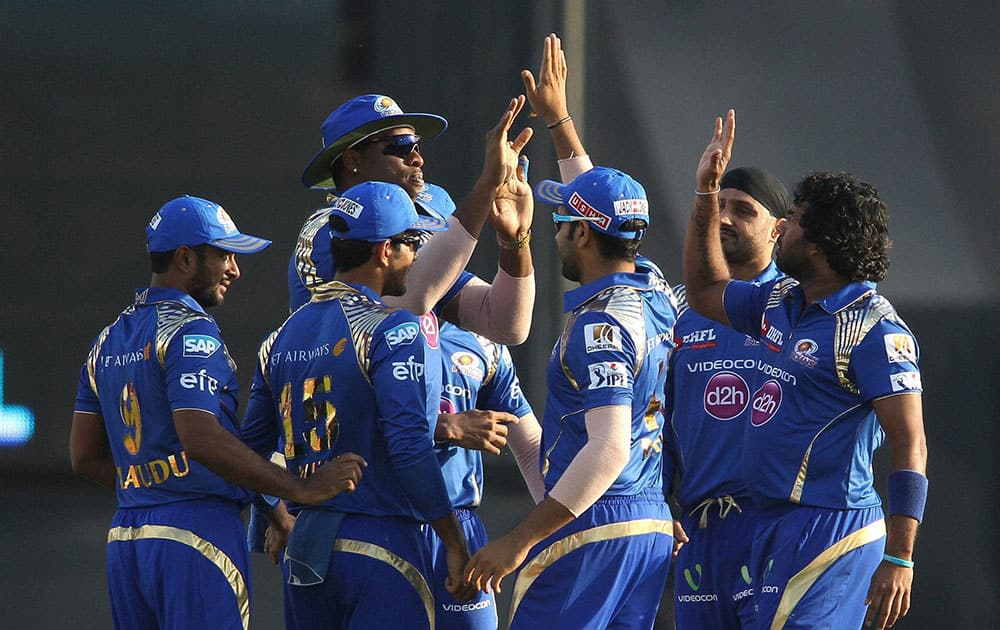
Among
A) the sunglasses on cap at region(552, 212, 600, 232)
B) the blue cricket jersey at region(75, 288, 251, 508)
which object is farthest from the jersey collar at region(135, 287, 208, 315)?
the sunglasses on cap at region(552, 212, 600, 232)

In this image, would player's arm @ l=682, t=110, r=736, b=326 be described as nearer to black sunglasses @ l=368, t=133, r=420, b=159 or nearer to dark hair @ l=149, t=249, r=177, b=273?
black sunglasses @ l=368, t=133, r=420, b=159

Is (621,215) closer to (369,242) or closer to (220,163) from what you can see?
(369,242)

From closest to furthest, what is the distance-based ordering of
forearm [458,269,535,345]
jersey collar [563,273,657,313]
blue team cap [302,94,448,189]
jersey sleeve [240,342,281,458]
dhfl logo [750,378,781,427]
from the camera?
1. jersey collar [563,273,657,313]
2. jersey sleeve [240,342,281,458]
3. dhfl logo [750,378,781,427]
4. forearm [458,269,535,345]
5. blue team cap [302,94,448,189]

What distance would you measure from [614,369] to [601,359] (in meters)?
0.04

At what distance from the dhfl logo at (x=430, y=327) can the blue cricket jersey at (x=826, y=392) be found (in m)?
0.94

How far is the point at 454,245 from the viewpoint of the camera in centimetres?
419

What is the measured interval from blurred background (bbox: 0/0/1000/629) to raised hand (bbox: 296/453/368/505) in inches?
96.2

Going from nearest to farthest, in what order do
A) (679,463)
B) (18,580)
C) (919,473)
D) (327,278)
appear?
(919,473)
(327,278)
(679,463)
(18,580)

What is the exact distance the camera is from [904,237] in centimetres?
638

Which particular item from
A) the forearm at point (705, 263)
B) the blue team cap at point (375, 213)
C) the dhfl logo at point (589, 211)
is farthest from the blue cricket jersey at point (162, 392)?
the forearm at point (705, 263)

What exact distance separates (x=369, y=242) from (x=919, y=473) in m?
1.54

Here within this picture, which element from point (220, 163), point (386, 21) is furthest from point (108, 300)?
point (386, 21)

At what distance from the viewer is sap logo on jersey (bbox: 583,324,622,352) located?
373cm

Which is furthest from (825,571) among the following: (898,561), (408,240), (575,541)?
(408,240)
